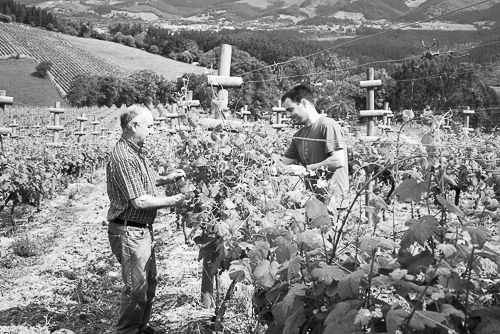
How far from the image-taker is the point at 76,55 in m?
73.7

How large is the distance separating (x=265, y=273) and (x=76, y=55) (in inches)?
3031

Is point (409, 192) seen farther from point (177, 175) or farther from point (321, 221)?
point (177, 175)

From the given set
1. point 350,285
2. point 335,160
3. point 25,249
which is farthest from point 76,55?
point 350,285

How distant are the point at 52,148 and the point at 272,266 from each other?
14.9 meters

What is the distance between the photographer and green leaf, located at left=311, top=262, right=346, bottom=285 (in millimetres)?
1703

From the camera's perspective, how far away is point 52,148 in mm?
15766

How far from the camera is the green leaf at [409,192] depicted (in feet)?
5.67

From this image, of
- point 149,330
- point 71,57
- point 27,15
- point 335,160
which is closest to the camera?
point 335,160

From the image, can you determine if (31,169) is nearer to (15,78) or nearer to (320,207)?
(320,207)

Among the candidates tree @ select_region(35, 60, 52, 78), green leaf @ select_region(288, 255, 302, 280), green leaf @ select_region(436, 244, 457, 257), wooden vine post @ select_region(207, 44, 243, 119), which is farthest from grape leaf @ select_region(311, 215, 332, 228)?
tree @ select_region(35, 60, 52, 78)

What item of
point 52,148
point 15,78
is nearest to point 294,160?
point 52,148

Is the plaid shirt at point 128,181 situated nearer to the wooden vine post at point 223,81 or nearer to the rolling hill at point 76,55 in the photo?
the wooden vine post at point 223,81

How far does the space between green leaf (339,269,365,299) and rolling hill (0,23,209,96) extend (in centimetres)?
6310

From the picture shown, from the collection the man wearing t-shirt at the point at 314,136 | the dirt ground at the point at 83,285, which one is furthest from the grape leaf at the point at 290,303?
the man wearing t-shirt at the point at 314,136
